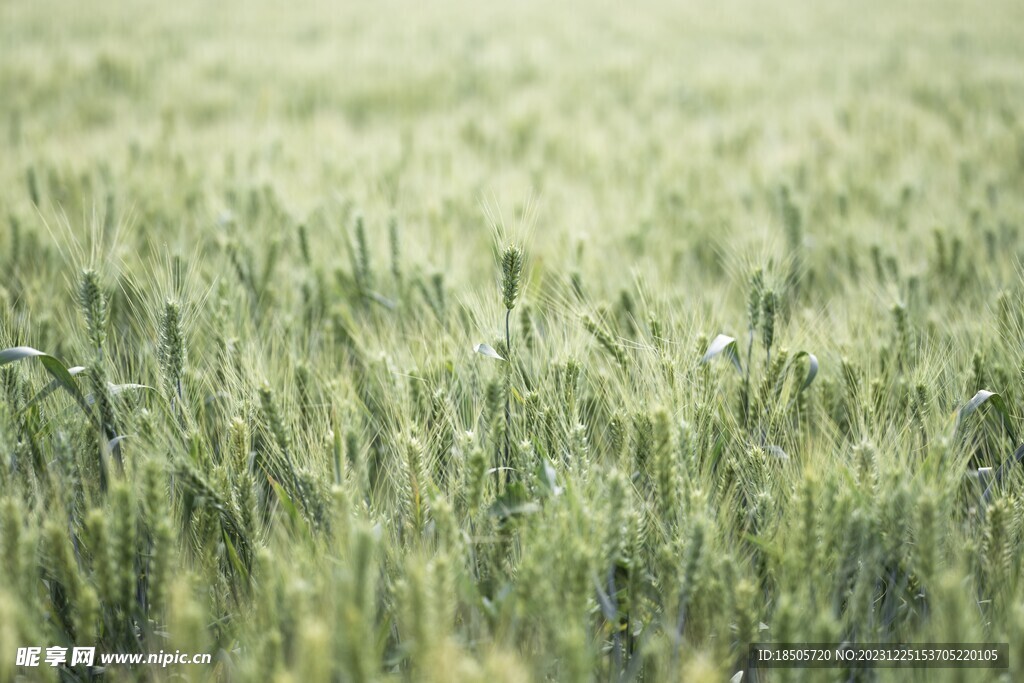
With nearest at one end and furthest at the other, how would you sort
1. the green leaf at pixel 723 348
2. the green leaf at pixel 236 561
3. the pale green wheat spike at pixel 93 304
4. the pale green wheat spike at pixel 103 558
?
the pale green wheat spike at pixel 103 558 → the green leaf at pixel 236 561 → the pale green wheat spike at pixel 93 304 → the green leaf at pixel 723 348

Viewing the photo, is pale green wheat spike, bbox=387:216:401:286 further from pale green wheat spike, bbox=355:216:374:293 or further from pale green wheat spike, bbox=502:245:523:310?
pale green wheat spike, bbox=502:245:523:310

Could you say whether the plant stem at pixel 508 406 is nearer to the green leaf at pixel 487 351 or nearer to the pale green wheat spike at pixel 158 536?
the green leaf at pixel 487 351

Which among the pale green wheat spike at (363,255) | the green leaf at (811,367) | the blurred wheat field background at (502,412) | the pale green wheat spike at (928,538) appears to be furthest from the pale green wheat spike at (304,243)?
the pale green wheat spike at (928,538)

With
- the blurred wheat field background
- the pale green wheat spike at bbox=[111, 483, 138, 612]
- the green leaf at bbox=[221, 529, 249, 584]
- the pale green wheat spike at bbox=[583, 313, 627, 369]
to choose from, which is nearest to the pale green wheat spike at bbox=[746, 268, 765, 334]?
the blurred wheat field background

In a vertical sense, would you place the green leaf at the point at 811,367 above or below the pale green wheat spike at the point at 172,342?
below

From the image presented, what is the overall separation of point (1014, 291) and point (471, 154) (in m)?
2.42

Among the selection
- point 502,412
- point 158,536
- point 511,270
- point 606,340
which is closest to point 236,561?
point 158,536

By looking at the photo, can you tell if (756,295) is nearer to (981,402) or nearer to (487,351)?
(981,402)

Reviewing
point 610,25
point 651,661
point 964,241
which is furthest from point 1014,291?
point 610,25

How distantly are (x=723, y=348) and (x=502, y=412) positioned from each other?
48cm

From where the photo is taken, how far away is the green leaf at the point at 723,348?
1312 millimetres

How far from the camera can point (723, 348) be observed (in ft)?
4.50

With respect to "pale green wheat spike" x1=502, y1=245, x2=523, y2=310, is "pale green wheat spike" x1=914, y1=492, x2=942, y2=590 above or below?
below

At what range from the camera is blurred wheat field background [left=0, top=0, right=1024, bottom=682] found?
0.89 metres
